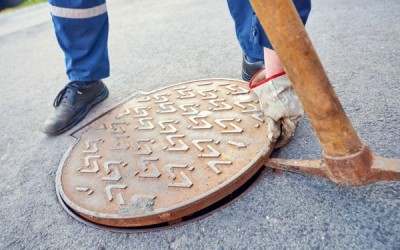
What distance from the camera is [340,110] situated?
0.98 m

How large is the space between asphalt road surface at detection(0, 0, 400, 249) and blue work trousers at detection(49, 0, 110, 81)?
0.26m

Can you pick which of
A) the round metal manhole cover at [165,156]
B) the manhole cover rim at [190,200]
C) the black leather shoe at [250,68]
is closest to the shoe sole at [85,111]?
the round metal manhole cover at [165,156]

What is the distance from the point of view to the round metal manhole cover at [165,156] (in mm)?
1215

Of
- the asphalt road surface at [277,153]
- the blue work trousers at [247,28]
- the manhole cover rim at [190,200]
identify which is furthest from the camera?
the blue work trousers at [247,28]

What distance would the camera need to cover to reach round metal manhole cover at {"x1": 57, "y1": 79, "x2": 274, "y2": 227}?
121cm

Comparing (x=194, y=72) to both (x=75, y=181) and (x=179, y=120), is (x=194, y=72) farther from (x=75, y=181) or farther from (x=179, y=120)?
(x=75, y=181)

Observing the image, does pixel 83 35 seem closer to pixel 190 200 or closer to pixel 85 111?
pixel 85 111

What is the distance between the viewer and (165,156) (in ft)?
4.74

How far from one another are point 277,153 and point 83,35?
1300 millimetres

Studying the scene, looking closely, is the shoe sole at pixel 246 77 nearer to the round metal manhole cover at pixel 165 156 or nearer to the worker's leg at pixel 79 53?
the round metal manhole cover at pixel 165 156

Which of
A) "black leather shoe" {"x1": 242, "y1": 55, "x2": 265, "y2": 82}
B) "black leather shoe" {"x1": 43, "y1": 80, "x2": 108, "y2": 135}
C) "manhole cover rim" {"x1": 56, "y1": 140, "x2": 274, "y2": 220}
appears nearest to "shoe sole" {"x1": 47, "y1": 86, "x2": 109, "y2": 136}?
"black leather shoe" {"x1": 43, "y1": 80, "x2": 108, "y2": 135}

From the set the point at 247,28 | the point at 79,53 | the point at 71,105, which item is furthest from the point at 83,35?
the point at 247,28

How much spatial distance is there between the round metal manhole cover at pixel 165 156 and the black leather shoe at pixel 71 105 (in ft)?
0.52

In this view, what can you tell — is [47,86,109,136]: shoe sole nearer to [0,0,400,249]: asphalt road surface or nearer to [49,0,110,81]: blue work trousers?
[0,0,400,249]: asphalt road surface
